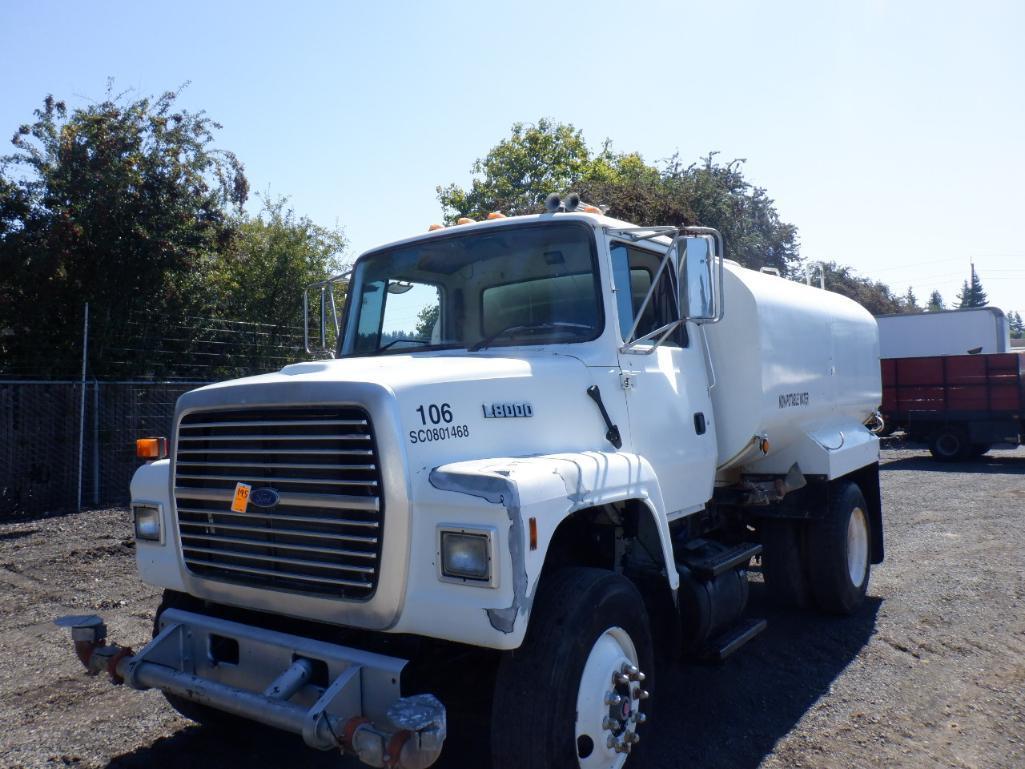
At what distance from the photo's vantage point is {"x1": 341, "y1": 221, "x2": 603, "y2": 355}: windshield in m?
4.32

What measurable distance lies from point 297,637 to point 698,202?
21.4 metres

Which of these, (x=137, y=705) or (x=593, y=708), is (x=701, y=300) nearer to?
(x=593, y=708)

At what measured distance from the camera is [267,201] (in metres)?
19.5

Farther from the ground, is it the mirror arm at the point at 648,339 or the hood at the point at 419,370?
the mirror arm at the point at 648,339

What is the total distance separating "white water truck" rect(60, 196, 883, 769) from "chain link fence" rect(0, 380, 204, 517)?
7.59 metres

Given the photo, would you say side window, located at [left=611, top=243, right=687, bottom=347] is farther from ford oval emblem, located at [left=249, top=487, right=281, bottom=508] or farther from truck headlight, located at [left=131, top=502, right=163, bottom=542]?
truck headlight, located at [left=131, top=502, right=163, bottom=542]

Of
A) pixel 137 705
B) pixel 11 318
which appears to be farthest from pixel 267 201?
pixel 137 705

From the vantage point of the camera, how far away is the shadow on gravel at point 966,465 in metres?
16.8

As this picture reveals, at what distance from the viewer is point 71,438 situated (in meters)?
11.5

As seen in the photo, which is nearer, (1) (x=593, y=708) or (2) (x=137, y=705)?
(1) (x=593, y=708)

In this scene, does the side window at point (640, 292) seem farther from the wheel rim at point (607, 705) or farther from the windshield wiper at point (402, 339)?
the wheel rim at point (607, 705)

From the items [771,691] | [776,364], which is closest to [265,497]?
[771,691]

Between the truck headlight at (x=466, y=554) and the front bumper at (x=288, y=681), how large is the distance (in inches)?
15.9

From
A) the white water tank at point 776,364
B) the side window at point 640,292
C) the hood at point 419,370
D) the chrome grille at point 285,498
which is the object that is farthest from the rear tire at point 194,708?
the white water tank at point 776,364
